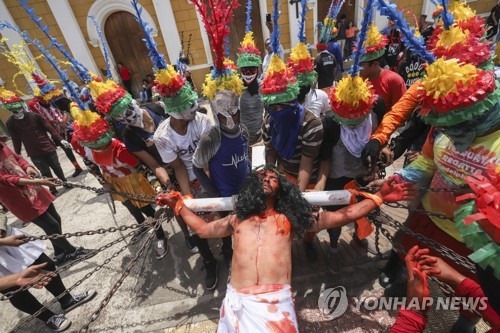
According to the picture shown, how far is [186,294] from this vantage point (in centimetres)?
309

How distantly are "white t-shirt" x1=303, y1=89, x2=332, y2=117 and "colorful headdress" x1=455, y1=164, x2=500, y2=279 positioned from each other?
2392 mm

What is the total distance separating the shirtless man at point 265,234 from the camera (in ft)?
5.91

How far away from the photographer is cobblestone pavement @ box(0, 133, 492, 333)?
2475 millimetres

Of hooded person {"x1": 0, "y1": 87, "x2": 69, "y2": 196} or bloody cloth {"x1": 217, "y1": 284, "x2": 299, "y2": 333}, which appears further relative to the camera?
hooded person {"x1": 0, "y1": 87, "x2": 69, "y2": 196}

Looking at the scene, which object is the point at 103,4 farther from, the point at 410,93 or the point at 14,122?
the point at 410,93

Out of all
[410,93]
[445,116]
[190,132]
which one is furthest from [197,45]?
[445,116]

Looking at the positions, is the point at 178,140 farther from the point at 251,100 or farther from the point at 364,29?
the point at 364,29

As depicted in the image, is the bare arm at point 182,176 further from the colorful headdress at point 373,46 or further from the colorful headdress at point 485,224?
the colorful headdress at point 373,46

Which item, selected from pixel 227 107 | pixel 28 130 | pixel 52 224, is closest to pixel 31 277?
pixel 52 224

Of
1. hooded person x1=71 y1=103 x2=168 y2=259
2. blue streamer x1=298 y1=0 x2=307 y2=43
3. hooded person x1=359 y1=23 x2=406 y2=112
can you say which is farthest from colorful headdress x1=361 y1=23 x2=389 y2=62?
hooded person x1=71 y1=103 x2=168 y2=259

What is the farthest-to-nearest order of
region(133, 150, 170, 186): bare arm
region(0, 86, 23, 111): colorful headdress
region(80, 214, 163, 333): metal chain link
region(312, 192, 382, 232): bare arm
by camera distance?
1. region(0, 86, 23, 111): colorful headdress
2. region(133, 150, 170, 186): bare arm
3. region(312, 192, 382, 232): bare arm
4. region(80, 214, 163, 333): metal chain link

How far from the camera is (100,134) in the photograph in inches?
119

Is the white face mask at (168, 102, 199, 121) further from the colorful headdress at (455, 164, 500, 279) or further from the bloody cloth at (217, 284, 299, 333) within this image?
the colorful headdress at (455, 164, 500, 279)

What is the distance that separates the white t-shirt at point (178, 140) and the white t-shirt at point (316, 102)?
1447mm
